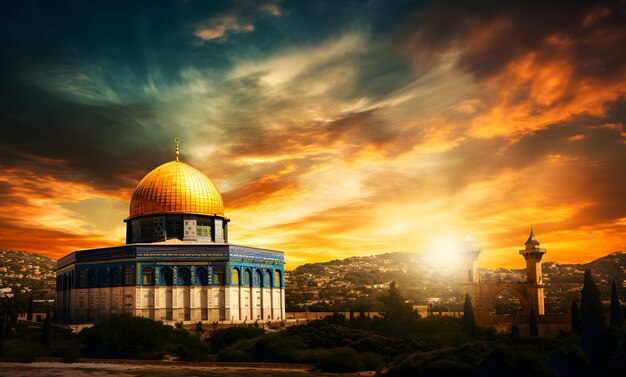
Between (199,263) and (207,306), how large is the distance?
132 inches

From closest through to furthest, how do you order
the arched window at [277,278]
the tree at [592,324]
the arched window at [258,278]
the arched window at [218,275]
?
1. the tree at [592,324]
2. the arched window at [218,275]
3. the arched window at [258,278]
4. the arched window at [277,278]

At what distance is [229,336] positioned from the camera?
41.2 m

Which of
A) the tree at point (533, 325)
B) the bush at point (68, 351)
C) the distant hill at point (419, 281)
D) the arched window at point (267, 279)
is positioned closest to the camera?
the bush at point (68, 351)

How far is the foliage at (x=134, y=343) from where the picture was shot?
122ft

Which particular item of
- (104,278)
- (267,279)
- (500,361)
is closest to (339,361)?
(500,361)

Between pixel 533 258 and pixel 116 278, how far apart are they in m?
38.4

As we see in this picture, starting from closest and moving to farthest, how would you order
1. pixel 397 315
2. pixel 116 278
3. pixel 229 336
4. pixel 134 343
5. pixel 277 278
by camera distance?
1. pixel 134 343
2. pixel 229 336
3. pixel 397 315
4. pixel 116 278
5. pixel 277 278

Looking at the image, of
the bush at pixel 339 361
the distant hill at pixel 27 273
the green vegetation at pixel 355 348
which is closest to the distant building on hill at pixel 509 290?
the green vegetation at pixel 355 348

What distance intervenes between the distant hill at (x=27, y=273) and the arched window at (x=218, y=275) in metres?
59.5

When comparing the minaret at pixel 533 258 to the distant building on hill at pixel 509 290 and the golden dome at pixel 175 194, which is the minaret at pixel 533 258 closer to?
the distant building on hill at pixel 509 290

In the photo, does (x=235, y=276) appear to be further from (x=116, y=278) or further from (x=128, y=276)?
(x=116, y=278)

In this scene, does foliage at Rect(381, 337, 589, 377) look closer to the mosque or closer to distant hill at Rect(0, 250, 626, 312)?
the mosque

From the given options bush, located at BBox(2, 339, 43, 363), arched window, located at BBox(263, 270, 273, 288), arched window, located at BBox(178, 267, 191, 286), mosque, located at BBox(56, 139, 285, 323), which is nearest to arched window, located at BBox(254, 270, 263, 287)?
mosque, located at BBox(56, 139, 285, 323)

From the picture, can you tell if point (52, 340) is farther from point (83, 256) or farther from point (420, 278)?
point (420, 278)
